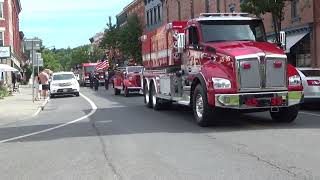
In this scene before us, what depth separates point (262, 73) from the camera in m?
14.1

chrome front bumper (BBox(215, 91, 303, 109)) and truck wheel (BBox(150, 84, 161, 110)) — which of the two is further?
truck wheel (BBox(150, 84, 161, 110))

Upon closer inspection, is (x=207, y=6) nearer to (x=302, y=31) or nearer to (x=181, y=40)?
(x=302, y=31)

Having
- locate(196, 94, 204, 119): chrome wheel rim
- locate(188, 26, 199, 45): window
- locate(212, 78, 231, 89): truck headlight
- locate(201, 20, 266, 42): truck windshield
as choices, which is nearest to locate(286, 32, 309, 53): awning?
locate(201, 20, 266, 42): truck windshield

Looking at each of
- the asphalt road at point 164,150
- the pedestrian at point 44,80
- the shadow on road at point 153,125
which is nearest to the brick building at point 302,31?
the pedestrian at point 44,80

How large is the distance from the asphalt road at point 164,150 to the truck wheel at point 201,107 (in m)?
0.27

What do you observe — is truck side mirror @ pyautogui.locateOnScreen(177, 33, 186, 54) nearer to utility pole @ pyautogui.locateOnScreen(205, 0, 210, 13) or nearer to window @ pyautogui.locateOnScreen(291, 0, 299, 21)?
window @ pyautogui.locateOnScreen(291, 0, 299, 21)

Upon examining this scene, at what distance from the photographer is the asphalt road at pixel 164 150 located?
28.6ft

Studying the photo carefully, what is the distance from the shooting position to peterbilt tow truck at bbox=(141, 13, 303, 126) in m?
14.0

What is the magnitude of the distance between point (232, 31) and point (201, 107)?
91.7 inches

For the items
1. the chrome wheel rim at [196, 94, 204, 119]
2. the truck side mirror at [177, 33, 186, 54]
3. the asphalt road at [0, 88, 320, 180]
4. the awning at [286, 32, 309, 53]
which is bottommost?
the asphalt road at [0, 88, 320, 180]

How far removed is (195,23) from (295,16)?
2020cm

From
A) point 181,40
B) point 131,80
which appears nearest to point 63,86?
point 131,80

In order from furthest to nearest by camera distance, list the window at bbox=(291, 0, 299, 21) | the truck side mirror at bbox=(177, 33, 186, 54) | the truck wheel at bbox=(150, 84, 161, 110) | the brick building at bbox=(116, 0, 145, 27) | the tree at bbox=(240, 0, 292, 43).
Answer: the brick building at bbox=(116, 0, 145, 27), the window at bbox=(291, 0, 299, 21), the tree at bbox=(240, 0, 292, 43), the truck wheel at bbox=(150, 84, 161, 110), the truck side mirror at bbox=(177, 33, 186, 54)

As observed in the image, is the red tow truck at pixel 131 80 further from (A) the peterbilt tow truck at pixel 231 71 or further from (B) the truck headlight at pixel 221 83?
(B) the truck headlight at pixel 221 83
